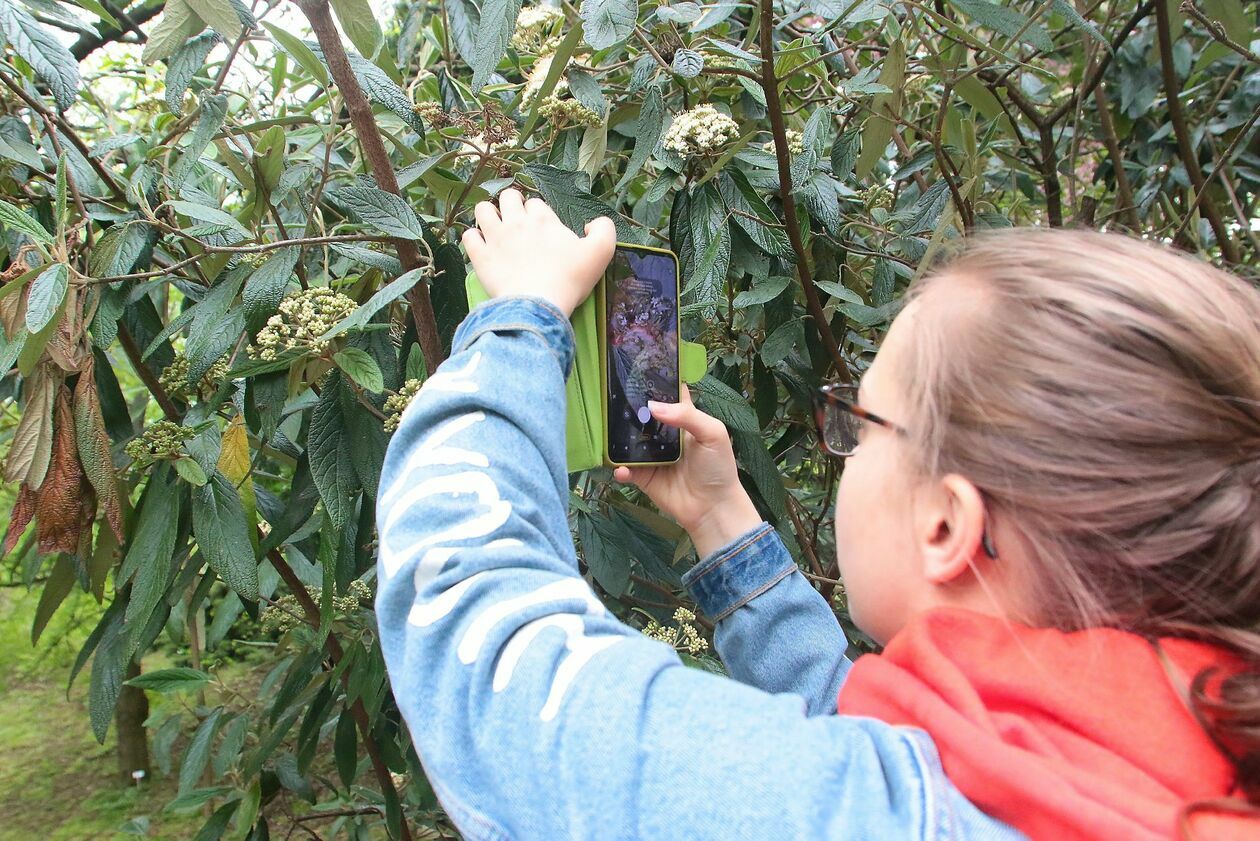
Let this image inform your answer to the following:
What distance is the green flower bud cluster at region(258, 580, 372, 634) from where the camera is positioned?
1405mm

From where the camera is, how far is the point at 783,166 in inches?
47.8

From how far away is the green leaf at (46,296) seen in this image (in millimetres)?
1017

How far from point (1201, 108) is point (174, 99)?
261 centimetres

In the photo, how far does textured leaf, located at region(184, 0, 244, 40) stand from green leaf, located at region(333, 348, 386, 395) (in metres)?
0.35

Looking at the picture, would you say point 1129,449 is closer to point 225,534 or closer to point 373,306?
point 373,306

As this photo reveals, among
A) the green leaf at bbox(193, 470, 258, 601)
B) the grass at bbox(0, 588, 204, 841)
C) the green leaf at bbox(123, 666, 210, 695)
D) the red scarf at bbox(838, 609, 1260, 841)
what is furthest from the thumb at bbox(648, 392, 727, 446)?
the grass at bbox(0, 588, 204, 841)

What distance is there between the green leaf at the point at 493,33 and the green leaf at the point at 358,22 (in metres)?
0.12

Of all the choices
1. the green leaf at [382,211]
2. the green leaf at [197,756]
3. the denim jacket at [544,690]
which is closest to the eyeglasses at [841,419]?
the denim jacket at [544,690]

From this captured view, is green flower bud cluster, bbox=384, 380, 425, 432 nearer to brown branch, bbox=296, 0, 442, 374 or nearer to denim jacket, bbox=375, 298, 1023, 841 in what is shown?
brown branch, bbox=296, 0, 442, 374

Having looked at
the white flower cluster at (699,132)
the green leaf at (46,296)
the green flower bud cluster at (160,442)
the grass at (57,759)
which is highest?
the white flower cluster at (699,132)

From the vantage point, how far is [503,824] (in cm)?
69

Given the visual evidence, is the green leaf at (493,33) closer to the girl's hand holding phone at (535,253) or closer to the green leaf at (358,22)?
the green leaf at (358,22)

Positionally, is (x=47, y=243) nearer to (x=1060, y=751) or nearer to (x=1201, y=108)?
(x=1060, y=751)

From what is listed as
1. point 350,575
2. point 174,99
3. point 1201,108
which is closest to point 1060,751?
point 350,575
